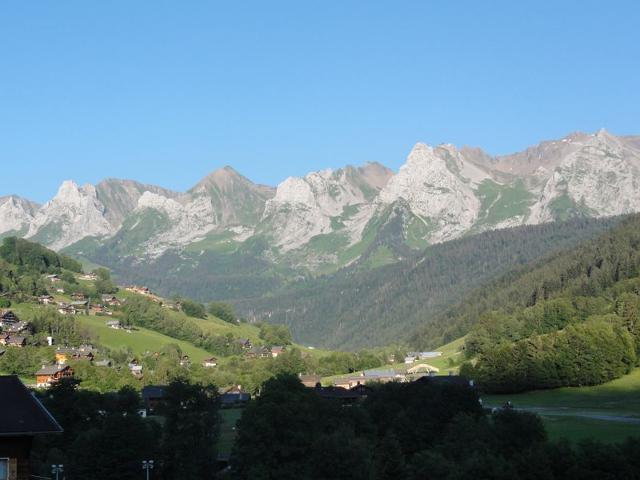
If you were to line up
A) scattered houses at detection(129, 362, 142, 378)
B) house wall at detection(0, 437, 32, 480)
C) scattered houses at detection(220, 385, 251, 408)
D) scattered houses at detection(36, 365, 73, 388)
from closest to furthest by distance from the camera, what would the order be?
house wall at detection(0, 437, 32, 480) → scattered houses at detection(220, 385, 251, 408) → scattered houses at detection(36, 365, 73, 388) → scattered houses at detection(129, 362, 142, 378)

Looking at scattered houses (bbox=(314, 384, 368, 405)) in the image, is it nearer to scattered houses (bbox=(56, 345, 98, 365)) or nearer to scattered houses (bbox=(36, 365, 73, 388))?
scattered houses (bbox=(36, 365, 73, 388))

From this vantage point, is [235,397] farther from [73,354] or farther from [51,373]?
[73,354]

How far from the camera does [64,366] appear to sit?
554ft

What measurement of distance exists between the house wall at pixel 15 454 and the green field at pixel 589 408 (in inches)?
2599

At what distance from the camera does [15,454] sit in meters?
24.9

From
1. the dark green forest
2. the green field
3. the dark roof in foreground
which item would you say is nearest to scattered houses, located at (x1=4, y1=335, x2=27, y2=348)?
the green field

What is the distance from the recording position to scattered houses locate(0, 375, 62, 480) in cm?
2461

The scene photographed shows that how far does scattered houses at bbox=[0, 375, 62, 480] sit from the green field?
216 ft

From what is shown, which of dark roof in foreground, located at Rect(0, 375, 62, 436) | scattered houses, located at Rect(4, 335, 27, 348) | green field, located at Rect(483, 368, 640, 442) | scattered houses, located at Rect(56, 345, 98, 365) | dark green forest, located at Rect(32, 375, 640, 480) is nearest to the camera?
dark roof in foreground, located at Rect(0, 375, 62, 436)

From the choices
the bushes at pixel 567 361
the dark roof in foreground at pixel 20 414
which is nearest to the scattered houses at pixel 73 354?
the bushes at pixel 567 361

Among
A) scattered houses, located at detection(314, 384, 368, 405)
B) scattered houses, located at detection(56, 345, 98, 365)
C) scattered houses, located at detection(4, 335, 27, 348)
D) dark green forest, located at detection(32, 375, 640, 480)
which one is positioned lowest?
dark green forest, located at detection(32, 375, 640, 480)

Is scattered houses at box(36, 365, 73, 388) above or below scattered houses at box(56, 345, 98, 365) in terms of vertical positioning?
below

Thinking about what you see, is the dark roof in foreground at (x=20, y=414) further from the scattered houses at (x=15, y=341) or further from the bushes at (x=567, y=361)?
the scattered houses at (x=15, y=341)

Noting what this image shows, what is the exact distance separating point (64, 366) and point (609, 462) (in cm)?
12780
